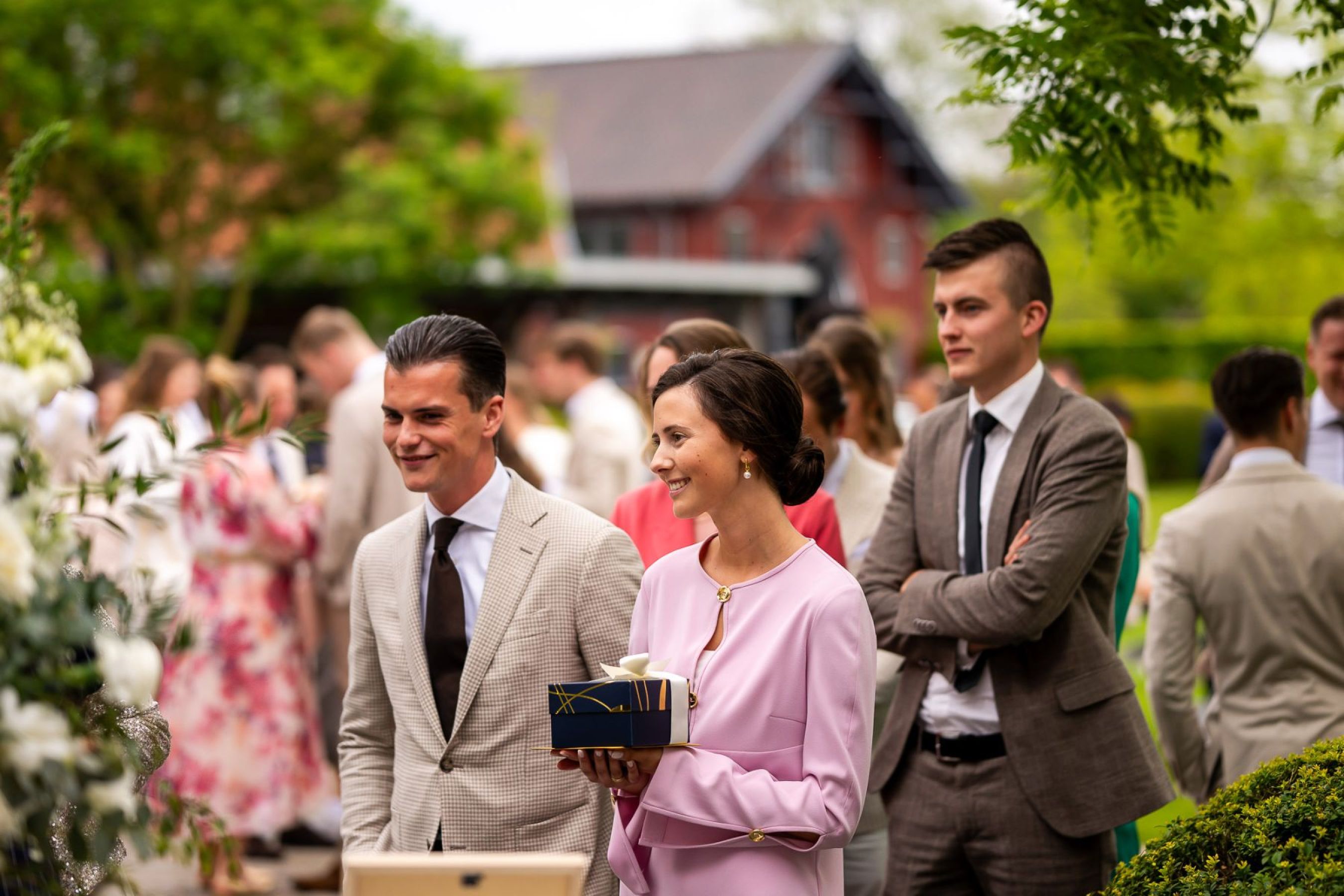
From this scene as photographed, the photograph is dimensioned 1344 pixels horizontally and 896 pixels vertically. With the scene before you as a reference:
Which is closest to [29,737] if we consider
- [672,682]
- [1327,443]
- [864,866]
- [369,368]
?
[672,682]

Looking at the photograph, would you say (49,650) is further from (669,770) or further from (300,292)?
(300,292)

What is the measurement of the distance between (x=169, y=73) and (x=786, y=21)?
31713 mm

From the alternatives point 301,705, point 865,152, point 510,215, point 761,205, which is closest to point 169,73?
point 510,215

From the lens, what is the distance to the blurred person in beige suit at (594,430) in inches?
355

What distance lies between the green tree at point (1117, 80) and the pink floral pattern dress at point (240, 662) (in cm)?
470

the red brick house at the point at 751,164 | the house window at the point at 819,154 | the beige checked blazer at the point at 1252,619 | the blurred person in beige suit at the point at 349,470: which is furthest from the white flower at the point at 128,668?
the house window at the point at 819,154

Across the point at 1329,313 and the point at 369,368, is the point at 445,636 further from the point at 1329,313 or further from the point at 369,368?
the point at 369,368

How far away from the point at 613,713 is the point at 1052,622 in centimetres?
161

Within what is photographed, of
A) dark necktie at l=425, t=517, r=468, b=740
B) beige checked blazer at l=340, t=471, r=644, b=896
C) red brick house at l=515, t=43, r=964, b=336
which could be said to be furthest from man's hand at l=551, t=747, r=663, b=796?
red brick house at l=515, t=43, r=964, b=336

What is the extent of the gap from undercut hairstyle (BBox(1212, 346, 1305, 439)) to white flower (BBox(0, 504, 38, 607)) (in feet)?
13.7

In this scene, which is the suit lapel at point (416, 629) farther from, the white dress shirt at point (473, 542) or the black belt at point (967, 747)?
the black belt at point (967, 747)

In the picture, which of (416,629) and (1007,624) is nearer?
(416,629)

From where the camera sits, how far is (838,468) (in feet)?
17.2

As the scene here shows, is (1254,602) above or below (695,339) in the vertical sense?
below
